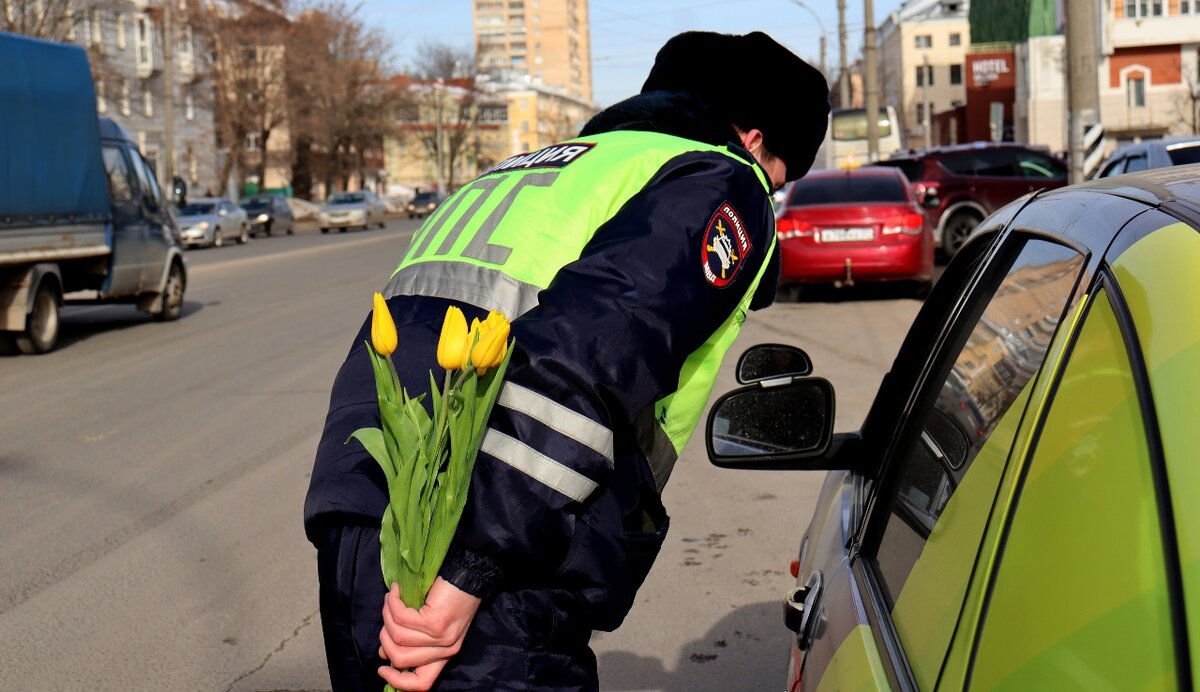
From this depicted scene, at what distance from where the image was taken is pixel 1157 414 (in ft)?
3.72

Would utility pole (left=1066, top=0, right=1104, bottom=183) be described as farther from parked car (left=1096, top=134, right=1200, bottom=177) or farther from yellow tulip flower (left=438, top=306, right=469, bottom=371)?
yellow tulip flower (left=438, top=306, right=469, bottom=371)

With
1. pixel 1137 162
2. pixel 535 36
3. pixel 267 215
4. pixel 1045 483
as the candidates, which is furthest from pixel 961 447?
pixel 535 36

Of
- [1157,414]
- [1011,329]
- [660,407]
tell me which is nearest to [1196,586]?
[1157,414]

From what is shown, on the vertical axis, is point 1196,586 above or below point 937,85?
below

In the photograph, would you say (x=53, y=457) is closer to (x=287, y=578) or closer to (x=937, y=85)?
(x=287, y=578)

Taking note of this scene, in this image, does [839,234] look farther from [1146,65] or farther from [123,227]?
[1146,65]

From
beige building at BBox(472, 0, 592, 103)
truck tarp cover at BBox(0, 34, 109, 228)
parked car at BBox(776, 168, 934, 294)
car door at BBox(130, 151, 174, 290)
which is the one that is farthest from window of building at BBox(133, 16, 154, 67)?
beige building at BBox(472, 0, 592, 103)

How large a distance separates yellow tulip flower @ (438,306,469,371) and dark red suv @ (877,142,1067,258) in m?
19.5

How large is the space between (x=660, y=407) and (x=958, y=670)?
3.04ft

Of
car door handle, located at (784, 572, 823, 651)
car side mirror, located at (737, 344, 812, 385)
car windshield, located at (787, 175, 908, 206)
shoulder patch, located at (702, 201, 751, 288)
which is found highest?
car windshield, located at (787, 175, 908, 206)

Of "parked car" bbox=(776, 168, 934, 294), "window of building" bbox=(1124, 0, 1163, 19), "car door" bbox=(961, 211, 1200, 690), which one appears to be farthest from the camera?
"window of building" bbox=(1124, 0, 1163, 19)

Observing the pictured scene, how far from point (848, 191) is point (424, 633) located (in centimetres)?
1486

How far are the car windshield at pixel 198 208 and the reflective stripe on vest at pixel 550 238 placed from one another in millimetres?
40770

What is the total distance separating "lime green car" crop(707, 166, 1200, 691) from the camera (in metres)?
1.10
